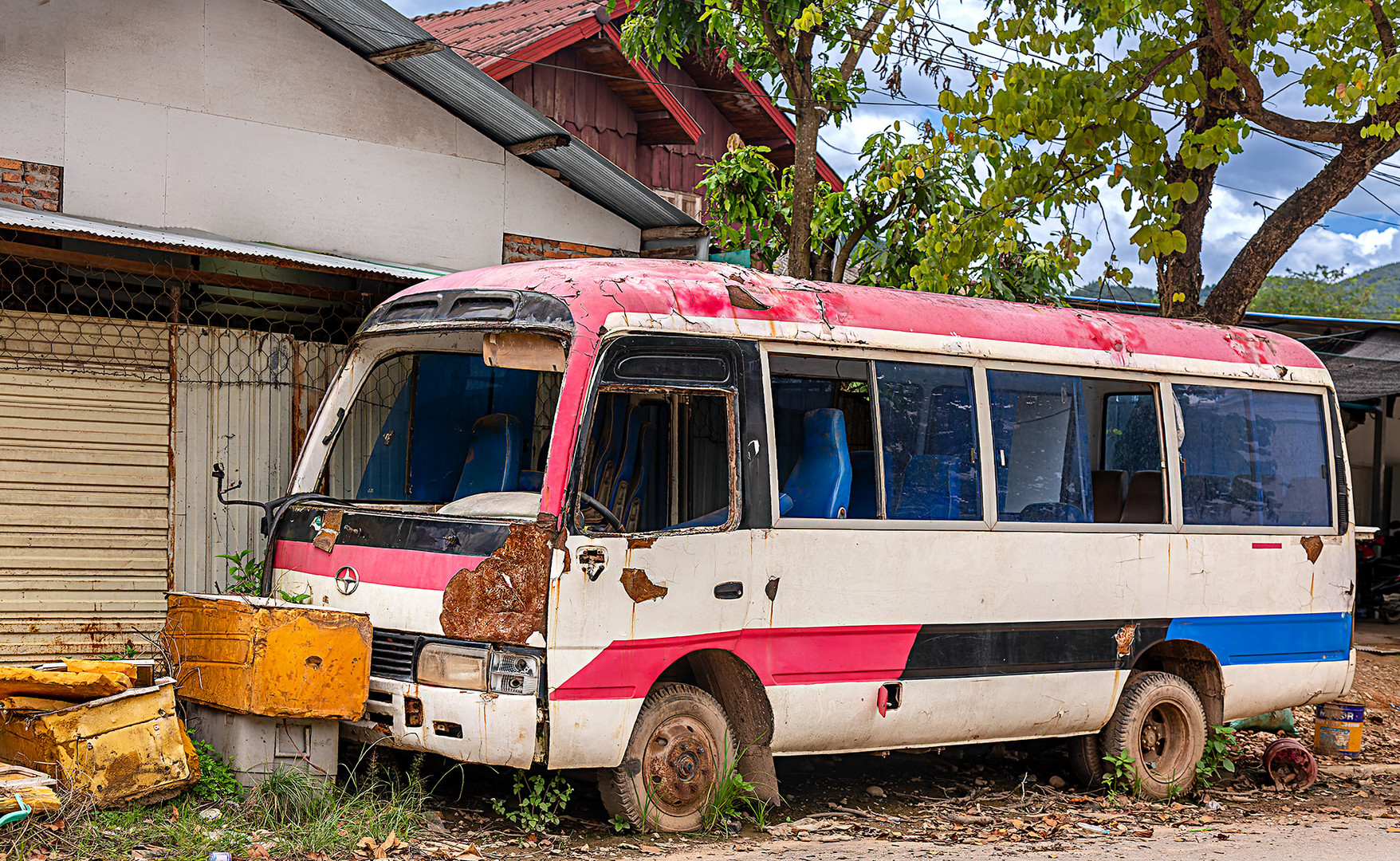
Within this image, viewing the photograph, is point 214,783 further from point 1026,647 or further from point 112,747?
point 1026,647

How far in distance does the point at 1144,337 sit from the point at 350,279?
A: 535 cm

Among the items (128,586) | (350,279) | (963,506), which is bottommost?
(128,586)

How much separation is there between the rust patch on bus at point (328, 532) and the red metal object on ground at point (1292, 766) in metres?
→ 6.20

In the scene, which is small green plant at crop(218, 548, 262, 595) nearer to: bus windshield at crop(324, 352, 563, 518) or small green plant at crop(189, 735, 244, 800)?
bus windshield at crop(324, 352, 563, 518)

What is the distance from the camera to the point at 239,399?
27.5 feet

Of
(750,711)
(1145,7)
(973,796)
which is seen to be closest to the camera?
(750,711)

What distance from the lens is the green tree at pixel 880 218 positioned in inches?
440

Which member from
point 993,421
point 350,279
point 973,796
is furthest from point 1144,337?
point 350,279

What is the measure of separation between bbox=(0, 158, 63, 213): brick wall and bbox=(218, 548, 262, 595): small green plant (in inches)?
94.4

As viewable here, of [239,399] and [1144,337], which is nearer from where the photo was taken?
[1144,337]

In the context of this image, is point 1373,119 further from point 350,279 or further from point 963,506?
point 350,279

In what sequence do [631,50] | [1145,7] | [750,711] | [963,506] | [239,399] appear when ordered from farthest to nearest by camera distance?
[631,50] → [1145,7] → [239,399] → [963,506] → [750,711]

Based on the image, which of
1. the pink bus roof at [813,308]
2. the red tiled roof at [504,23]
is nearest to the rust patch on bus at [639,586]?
the pink bus roof at [813,308]

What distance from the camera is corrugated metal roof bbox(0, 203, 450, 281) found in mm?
6906
